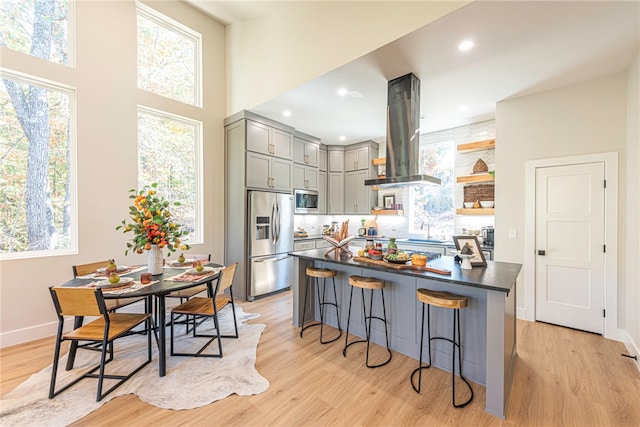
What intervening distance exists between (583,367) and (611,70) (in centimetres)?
315

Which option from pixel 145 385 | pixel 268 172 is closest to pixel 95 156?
pixel 268 172

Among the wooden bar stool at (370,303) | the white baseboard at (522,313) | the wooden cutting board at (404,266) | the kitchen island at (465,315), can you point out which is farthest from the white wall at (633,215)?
the wooden bar stool at (370,303)

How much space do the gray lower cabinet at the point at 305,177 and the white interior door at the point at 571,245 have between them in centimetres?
374

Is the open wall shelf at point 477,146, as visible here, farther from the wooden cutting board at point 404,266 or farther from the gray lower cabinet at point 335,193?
the wooden cutting board at point 404,266

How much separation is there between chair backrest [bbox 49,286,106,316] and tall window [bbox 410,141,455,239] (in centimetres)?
494

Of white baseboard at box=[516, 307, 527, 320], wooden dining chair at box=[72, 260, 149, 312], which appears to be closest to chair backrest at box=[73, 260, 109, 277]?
wooden dining chair at box=[72, 260, 149, 312]

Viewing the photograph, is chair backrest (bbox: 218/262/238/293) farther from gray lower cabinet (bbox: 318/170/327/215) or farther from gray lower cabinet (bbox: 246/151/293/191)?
gray lower cabinet (bbox: 318/170/327/215)

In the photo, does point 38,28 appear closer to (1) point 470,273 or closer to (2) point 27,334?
(2) point 27,334

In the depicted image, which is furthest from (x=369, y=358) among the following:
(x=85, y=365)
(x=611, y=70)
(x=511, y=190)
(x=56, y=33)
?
(x=56, y=33)

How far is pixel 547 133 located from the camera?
3.45 metres

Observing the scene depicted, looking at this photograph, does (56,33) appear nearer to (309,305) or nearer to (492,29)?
(309,305)

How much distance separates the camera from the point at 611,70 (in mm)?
2977

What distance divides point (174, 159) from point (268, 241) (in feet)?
6.46

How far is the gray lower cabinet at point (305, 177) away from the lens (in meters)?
5.37
